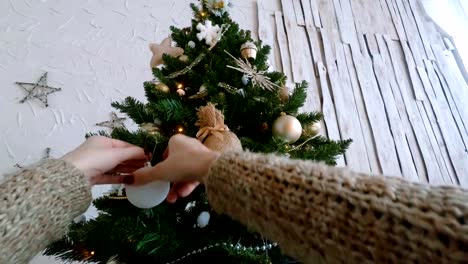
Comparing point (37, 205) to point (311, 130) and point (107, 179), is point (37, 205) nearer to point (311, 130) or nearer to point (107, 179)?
point (107, 179)

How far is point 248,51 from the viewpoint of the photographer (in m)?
0.66

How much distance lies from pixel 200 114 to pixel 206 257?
9.7 inches

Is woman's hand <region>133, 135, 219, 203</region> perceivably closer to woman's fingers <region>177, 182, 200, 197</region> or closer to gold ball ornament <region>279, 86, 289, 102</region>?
woman's fingers <region>177, 182, 200, 197</region>

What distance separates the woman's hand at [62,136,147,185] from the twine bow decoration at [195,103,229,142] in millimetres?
107

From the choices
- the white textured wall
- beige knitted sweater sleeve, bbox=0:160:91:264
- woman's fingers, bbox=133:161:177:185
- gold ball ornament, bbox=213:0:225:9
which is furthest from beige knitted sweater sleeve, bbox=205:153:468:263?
the white textured wall

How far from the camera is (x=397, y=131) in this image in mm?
1356

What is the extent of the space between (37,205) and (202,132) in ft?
0.84

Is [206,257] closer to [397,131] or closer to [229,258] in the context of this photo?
[229,258]

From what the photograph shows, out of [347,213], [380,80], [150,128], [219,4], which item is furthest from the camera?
[380,80]

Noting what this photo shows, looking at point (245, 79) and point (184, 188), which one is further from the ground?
point (245, 79)

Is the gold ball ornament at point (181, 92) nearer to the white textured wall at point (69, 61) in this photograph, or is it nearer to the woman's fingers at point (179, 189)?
the woman's fingers at point (179, 189)

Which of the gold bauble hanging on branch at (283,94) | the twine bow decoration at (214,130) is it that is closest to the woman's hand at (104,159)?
the twine bow decoration at (214,130)

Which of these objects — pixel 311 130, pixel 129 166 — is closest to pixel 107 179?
pixel 129 166

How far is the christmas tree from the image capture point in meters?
0.49
